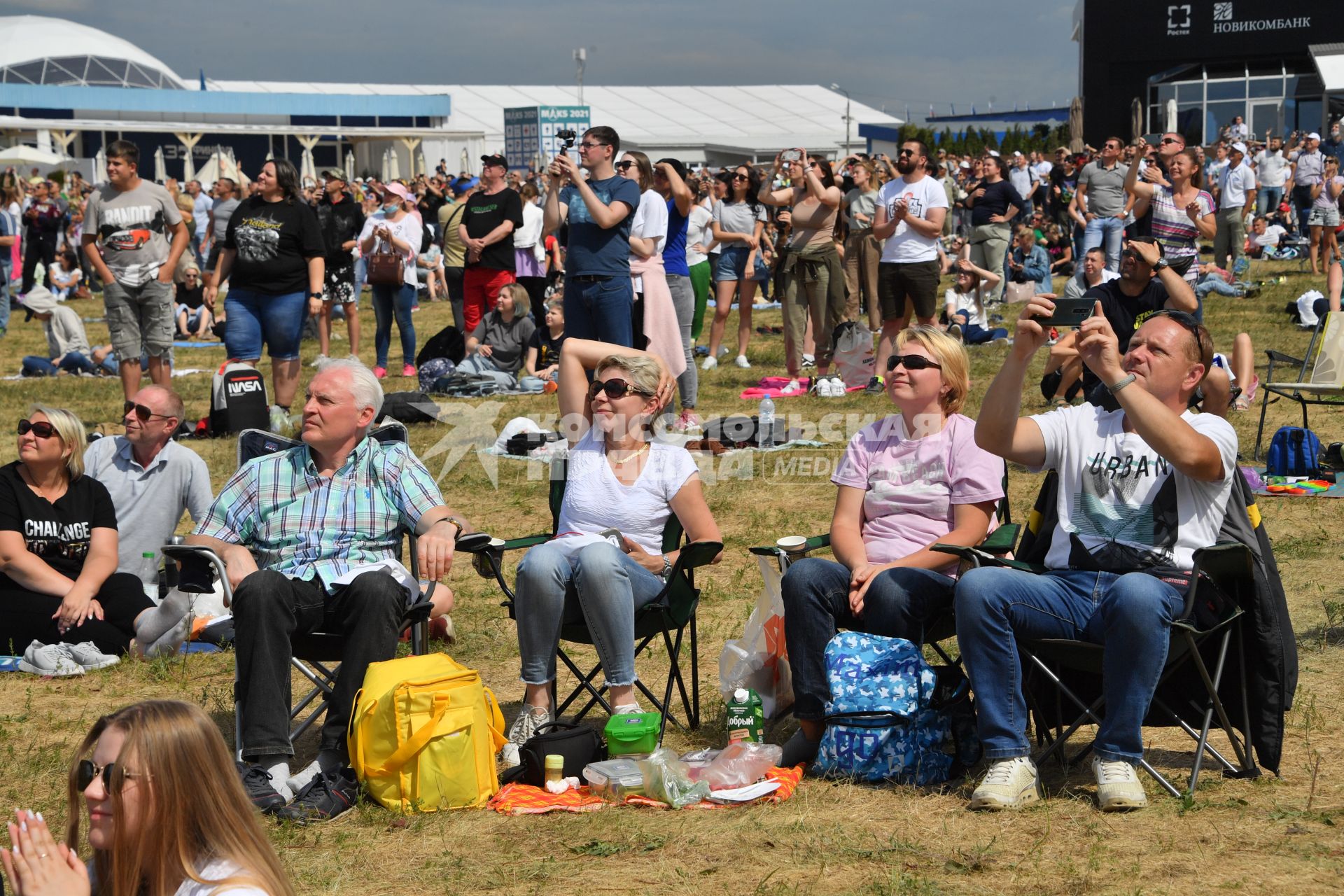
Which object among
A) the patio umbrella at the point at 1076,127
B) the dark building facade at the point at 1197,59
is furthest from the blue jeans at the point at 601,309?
the dark building facade at the point at 1197,59

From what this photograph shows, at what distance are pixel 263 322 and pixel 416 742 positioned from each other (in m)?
5.83

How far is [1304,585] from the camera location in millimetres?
5832

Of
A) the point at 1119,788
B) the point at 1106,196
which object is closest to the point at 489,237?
the point at 1106,196

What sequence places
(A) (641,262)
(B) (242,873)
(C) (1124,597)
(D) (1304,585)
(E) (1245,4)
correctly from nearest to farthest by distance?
(B) (242,873), (C) (1124,597), (D) (1304,585), (A) (641,262), (E) (1245,4)

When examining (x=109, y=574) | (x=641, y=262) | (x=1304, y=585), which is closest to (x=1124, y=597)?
(x=1304, y=585)

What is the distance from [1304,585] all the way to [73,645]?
4.84m

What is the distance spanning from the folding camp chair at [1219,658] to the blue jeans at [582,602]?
98 cm

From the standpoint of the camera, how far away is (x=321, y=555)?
4320mm

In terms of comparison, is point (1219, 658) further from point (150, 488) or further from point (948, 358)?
point (150, 488)

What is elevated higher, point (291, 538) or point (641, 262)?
point (641, 262)

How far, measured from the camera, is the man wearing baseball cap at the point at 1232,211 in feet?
55.1

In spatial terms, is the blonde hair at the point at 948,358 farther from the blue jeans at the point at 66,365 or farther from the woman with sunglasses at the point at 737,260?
the blue jeans at the point at 66,365

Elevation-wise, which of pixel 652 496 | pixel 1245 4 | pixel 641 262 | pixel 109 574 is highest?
pixel 1245 4

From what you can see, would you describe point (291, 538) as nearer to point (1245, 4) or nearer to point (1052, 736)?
point (1052, 736)
